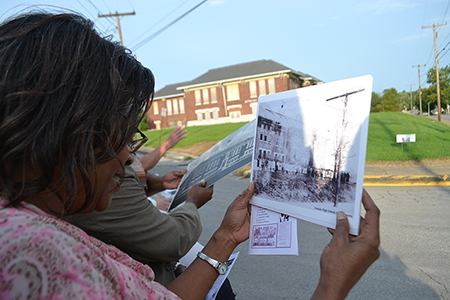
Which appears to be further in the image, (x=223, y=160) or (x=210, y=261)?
(x=223, y=160)

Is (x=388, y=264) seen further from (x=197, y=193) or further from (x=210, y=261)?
(x=210, y=261)

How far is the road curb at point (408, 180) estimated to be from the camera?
7020mm

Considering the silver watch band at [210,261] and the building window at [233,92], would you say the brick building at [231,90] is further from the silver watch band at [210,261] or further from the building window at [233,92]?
the silver watch band at [210,261]

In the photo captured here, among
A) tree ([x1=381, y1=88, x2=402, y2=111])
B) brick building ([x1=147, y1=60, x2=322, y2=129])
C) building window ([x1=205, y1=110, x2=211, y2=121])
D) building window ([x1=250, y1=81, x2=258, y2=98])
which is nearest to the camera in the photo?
brick building ([x1=147, y1=60, x2=322, y2=129])

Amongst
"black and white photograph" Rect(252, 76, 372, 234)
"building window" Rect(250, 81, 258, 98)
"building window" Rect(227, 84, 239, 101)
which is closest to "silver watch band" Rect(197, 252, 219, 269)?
"black and white photograph" Rect(252, 76, 372, 234)

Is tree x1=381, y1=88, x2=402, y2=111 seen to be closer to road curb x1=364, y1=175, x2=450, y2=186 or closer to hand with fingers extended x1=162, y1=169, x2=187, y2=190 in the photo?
road curb x1=364, y1=175, x2=450, y2=186

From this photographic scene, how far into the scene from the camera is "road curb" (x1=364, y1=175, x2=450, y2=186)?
23.0 ft

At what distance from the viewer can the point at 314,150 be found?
1198mm

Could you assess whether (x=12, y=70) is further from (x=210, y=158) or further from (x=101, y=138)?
(x=210, y=158)

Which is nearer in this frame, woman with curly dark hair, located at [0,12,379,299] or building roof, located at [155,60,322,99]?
woman with curly dark hair, located at [0,12,379,299]

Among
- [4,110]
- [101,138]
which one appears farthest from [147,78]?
[4,110]

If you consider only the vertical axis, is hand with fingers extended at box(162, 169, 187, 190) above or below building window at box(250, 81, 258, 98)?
below

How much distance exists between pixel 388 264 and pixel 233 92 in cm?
3923

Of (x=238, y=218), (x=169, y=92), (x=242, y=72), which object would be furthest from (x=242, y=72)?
(x=238, y=218)
